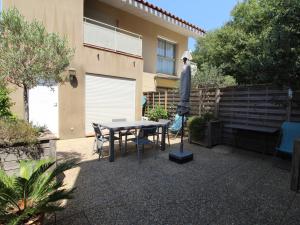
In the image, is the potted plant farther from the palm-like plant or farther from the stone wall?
the palm-like plant

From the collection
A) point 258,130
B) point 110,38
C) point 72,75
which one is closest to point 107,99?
point 72,75

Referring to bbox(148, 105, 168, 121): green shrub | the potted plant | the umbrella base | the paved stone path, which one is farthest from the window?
the paved stone path

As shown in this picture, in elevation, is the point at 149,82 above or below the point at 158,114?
above

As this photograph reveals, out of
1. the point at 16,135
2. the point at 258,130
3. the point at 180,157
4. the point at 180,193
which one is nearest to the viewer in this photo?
the point at 16,135

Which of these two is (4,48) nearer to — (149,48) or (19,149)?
(19,149)

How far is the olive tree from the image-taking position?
364 centimetres

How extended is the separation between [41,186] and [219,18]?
46.7ft

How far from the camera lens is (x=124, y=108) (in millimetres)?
9281

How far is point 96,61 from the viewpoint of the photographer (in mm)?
8039

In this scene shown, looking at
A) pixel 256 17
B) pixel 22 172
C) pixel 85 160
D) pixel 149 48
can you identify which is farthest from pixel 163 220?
pixel 256 17

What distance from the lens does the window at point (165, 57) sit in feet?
39.7

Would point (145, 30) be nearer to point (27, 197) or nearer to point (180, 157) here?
point (180, 157)

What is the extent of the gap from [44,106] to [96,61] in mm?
2673

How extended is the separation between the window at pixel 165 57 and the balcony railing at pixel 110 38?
107 inches
